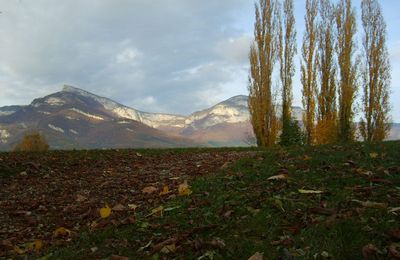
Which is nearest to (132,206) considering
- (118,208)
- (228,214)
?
(118,208)

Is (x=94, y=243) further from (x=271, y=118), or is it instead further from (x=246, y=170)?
(x=271, y=118)

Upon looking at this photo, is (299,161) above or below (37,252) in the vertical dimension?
above

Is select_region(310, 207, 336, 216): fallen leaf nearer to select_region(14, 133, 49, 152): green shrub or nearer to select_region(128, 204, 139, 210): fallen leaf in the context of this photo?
select_region(128, 204, 139, 210): fallen leaf

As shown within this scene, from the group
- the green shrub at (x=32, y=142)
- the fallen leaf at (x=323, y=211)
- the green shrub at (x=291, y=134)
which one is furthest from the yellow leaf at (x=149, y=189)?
the green shrub at (x=32, y=142)

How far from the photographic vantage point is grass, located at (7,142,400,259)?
11.4 ft

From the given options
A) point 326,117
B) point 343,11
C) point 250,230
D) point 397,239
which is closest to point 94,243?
point 250,230

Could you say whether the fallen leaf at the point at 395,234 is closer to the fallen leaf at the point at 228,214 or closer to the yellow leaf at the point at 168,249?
the fallen leaf at the point at 228,214

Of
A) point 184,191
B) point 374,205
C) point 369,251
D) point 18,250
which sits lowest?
point 18,250

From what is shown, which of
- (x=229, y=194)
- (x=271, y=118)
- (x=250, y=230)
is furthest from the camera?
(x=271, y=118)

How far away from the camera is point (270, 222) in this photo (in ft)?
13.6

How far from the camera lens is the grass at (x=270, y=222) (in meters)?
3.46

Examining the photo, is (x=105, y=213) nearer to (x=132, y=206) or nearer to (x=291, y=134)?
(x=132, y=206)

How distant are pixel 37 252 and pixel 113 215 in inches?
49.5

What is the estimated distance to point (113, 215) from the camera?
5504mm
